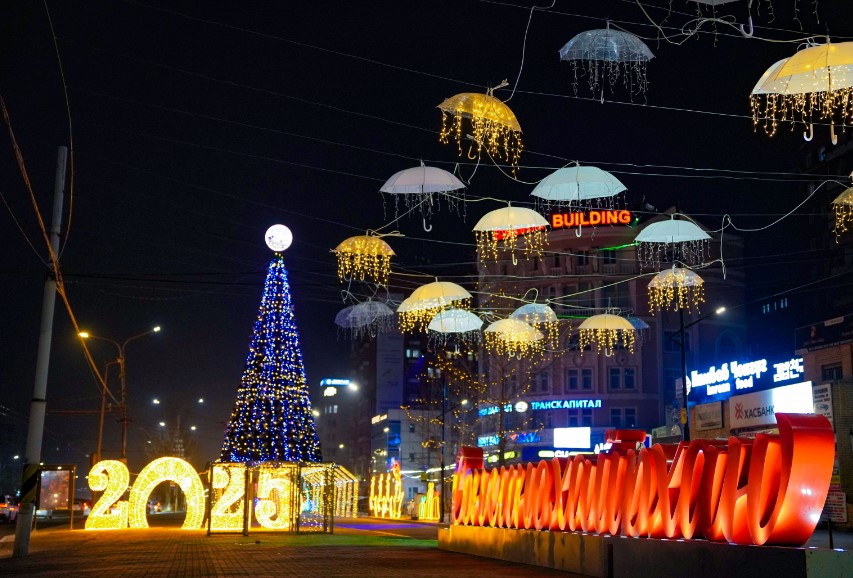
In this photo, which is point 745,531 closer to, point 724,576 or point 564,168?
point 724,576

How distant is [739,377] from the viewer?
5306 centimetres

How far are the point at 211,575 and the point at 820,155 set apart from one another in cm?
8866

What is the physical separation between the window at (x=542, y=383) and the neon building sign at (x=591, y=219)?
40.8 ft

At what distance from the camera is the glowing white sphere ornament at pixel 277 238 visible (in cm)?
3844

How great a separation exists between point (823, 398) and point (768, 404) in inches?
170

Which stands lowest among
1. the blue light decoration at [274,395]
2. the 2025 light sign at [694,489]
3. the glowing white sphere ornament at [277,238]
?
the 2025 light sign at [694,489]

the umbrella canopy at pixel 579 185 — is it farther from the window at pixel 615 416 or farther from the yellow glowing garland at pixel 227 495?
the window at pixel 615 416

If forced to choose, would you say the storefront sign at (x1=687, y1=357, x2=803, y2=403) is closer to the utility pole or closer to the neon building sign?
the neon building sign

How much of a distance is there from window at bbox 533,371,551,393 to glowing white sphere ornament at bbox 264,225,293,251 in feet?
166

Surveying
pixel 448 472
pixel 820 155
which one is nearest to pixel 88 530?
pixel 448 472

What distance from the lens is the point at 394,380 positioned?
135 metres

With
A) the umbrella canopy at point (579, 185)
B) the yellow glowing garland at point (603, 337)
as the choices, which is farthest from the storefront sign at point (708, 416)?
the umbrella canopy at point (579, 185)

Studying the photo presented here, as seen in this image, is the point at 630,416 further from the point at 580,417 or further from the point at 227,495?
the point at 227,495

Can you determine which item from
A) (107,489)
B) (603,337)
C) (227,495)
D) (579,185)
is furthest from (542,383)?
(579,185)
